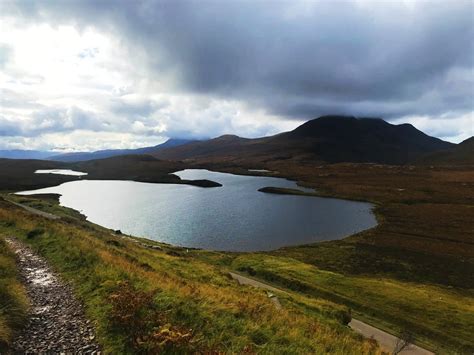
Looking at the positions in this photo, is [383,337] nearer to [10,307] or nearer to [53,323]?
[53,323]

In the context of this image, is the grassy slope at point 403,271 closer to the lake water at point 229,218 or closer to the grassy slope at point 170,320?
the lake water at point 229,218

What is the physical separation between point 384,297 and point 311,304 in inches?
591

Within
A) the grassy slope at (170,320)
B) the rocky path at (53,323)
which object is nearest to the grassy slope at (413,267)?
the grassy slope at (170,320)

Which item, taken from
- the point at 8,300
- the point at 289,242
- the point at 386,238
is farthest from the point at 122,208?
the point at 8,300

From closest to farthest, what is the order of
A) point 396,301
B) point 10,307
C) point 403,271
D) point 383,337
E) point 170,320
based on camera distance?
point 10,307
point 170,320
point 383,337
point 396,301
point 403,271

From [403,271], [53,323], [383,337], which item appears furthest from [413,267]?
[53,323]

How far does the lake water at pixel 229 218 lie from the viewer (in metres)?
91.1

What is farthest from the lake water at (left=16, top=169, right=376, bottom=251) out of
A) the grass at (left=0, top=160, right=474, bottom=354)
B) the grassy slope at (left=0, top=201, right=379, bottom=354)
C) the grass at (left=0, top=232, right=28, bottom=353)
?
the grass at (left=0, top=232, right=28, bottom=353)

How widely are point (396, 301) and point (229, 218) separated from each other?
73297 mm

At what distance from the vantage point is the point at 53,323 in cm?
1398

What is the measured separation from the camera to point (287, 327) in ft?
56.4

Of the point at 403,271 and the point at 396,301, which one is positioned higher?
the point at 396,301

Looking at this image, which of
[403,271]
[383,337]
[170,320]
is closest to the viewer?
[170,320]

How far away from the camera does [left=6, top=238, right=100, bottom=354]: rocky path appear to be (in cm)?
1218
